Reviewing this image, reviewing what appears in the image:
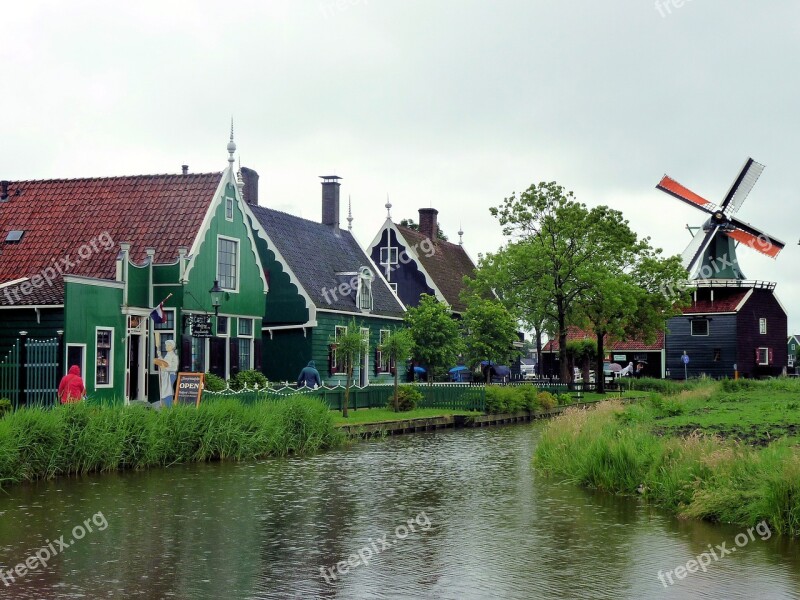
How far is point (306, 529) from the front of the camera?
1362 centimetres

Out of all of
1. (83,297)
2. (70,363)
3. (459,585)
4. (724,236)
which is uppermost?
(724,236)

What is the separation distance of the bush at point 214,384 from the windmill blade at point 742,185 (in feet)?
156

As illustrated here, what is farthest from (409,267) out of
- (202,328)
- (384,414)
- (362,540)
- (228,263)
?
(362,540)

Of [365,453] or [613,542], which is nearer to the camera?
[613,542]

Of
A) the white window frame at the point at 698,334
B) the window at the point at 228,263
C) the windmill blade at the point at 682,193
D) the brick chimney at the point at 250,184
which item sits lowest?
the white window frame at the point at 698,334

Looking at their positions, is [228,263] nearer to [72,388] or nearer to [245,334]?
[245,334]

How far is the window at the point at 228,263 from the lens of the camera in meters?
32.8

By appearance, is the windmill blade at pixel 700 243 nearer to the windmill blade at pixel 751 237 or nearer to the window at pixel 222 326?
the windmill blade at pixel 751 237

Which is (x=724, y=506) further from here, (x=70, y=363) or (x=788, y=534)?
(x=70, y=363)

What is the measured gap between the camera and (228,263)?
1314 inches

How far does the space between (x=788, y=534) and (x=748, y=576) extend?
Result: 7.90 ft

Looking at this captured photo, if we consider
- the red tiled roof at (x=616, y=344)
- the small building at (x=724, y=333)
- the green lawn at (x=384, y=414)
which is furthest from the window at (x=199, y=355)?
the small building at (x=724, y=333)

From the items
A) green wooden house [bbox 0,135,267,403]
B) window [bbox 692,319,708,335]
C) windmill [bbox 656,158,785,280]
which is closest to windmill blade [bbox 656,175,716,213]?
windmill [bbox 656,158,785,280]

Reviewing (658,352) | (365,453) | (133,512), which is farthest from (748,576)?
(658,352)
